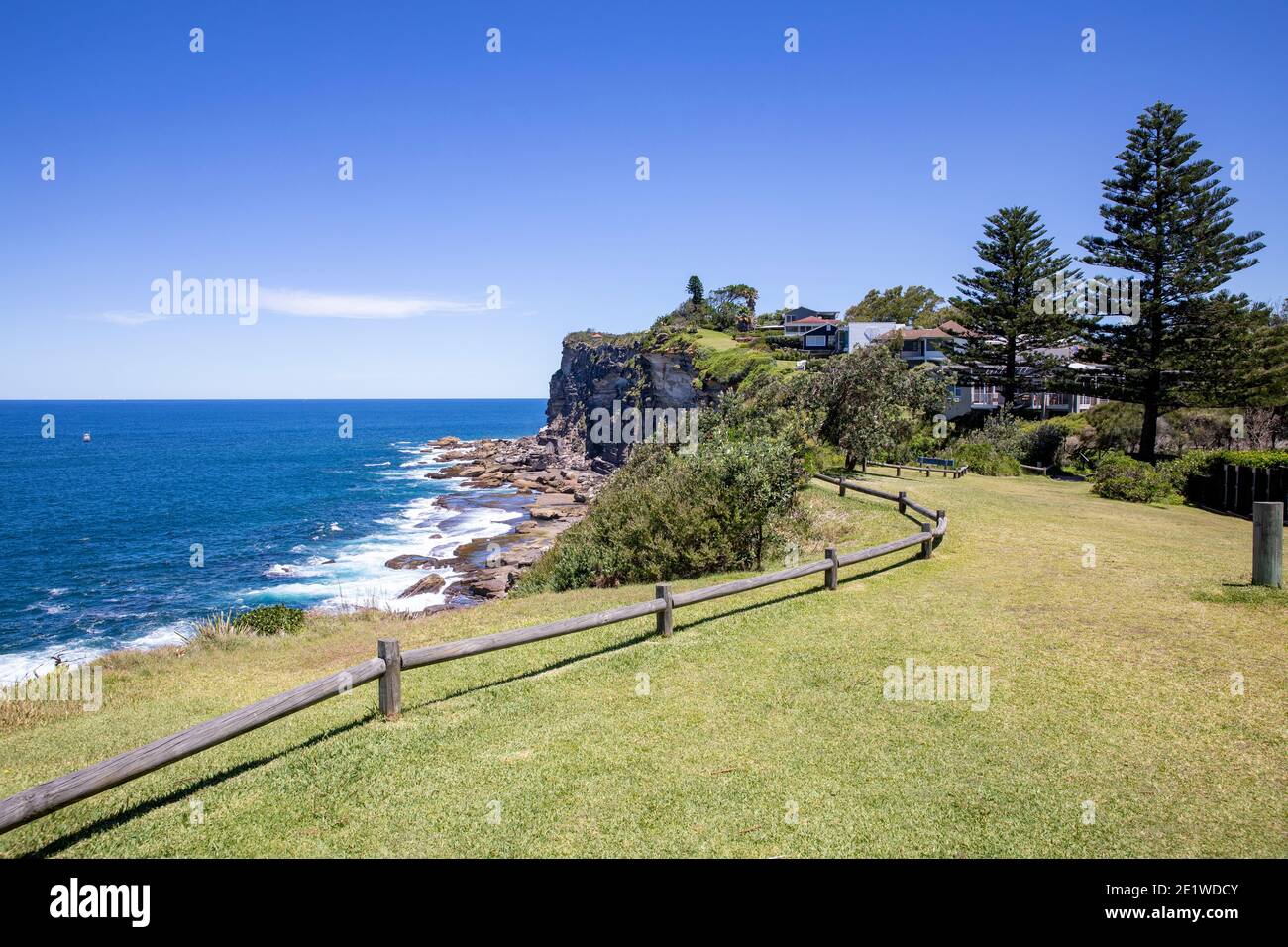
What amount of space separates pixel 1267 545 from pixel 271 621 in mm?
21809

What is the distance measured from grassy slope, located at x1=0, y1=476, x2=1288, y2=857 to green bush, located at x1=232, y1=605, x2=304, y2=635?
4456 mm

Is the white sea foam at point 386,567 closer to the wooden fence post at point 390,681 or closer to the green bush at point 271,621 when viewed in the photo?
the green bush at point 271,621

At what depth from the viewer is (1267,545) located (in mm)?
12070

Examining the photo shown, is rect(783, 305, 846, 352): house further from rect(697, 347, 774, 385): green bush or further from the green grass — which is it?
A: rect(697, 347, 774, 385): green bush

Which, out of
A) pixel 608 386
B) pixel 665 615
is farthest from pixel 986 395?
pixel 665 615

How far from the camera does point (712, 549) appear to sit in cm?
1836

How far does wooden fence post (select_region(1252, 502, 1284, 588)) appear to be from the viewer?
11.8m

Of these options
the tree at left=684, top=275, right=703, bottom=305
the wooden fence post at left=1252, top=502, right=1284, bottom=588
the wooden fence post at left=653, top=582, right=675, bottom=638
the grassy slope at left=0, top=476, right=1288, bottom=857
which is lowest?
the grassy slope at left=0, top=476, right=1288, bottom=857

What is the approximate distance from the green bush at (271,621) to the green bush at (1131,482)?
2871 cm

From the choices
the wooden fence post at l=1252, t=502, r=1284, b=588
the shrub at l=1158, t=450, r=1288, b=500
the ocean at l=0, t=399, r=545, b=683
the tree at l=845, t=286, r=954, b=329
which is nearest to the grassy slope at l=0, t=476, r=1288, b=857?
the wooden fence post at l=1252, t=502, r=1284, b=588

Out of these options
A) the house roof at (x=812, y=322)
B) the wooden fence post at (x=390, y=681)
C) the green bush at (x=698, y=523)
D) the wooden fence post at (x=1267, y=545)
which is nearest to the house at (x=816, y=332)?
the house roof at (x=812, y=322)

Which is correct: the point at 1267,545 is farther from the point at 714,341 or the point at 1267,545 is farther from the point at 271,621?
the point at 714,341
